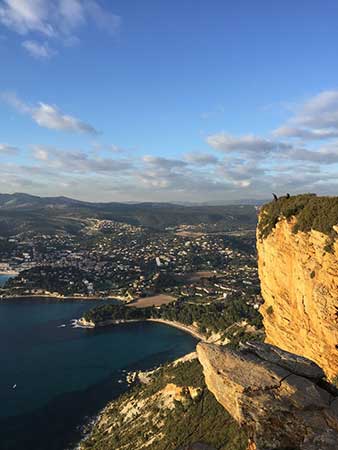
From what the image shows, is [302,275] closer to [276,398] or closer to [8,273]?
[276,398]

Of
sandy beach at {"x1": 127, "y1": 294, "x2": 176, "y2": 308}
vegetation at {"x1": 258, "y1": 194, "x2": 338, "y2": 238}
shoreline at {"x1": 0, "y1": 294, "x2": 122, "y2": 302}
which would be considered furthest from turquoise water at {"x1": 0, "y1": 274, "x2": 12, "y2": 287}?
vegetation at {"x1": 258, "y1": 194, "x2": 338, "y2": 238}

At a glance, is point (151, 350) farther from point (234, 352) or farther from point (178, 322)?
point (234, 352)

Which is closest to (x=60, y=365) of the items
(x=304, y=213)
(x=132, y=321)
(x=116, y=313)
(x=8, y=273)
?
(x=132, y=321)

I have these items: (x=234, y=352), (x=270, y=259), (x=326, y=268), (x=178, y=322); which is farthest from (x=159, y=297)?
(x=234, y=352)

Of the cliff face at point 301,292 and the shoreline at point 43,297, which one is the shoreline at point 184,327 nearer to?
the shoreline at point 43,297

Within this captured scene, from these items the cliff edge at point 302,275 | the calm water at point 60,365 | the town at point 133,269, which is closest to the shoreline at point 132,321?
the calm water at point 60,365

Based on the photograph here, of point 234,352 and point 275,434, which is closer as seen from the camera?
point 275,434

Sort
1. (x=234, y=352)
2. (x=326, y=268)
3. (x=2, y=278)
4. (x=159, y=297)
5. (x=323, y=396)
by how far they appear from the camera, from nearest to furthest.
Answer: (x=323, y=396) < (x=234, y=352) < (x=326, y=268) < (x=159, y=297) < (x=2, y=278)
